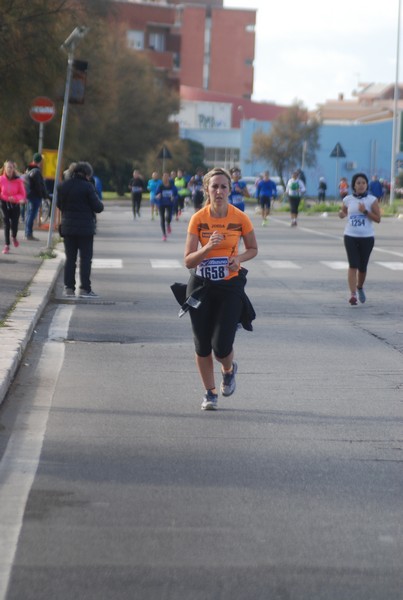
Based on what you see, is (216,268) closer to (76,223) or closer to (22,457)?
(22,457)

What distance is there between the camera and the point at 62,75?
3038 cm

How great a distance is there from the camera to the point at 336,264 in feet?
85.1

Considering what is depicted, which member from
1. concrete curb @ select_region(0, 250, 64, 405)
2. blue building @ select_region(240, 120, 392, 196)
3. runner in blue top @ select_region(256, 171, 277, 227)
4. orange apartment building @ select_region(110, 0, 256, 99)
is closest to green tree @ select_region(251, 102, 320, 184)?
blue building @ select_region(240, 120, 392, 196)

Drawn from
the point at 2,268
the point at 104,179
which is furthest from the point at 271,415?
the point at 104,179

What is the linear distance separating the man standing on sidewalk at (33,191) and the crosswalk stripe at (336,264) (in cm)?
687

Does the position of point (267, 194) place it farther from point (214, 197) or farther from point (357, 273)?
point (214, 197)

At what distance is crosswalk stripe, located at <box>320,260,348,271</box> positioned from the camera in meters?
25.1

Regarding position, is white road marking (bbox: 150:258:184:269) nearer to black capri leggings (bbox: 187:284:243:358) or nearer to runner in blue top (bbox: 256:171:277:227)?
black capri leggings (bbox: 187:284:243:358)

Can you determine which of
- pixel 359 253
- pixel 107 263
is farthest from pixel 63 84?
pixel 359 253

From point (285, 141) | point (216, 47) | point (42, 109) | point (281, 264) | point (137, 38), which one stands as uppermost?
point (216, 47)

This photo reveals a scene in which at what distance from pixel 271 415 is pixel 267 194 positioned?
1370 inches

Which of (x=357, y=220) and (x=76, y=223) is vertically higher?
(x=357, y=220)

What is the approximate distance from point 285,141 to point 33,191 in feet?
250

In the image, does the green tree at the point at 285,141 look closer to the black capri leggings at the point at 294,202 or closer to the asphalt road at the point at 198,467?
the black capri leggings at the point at 294,202
